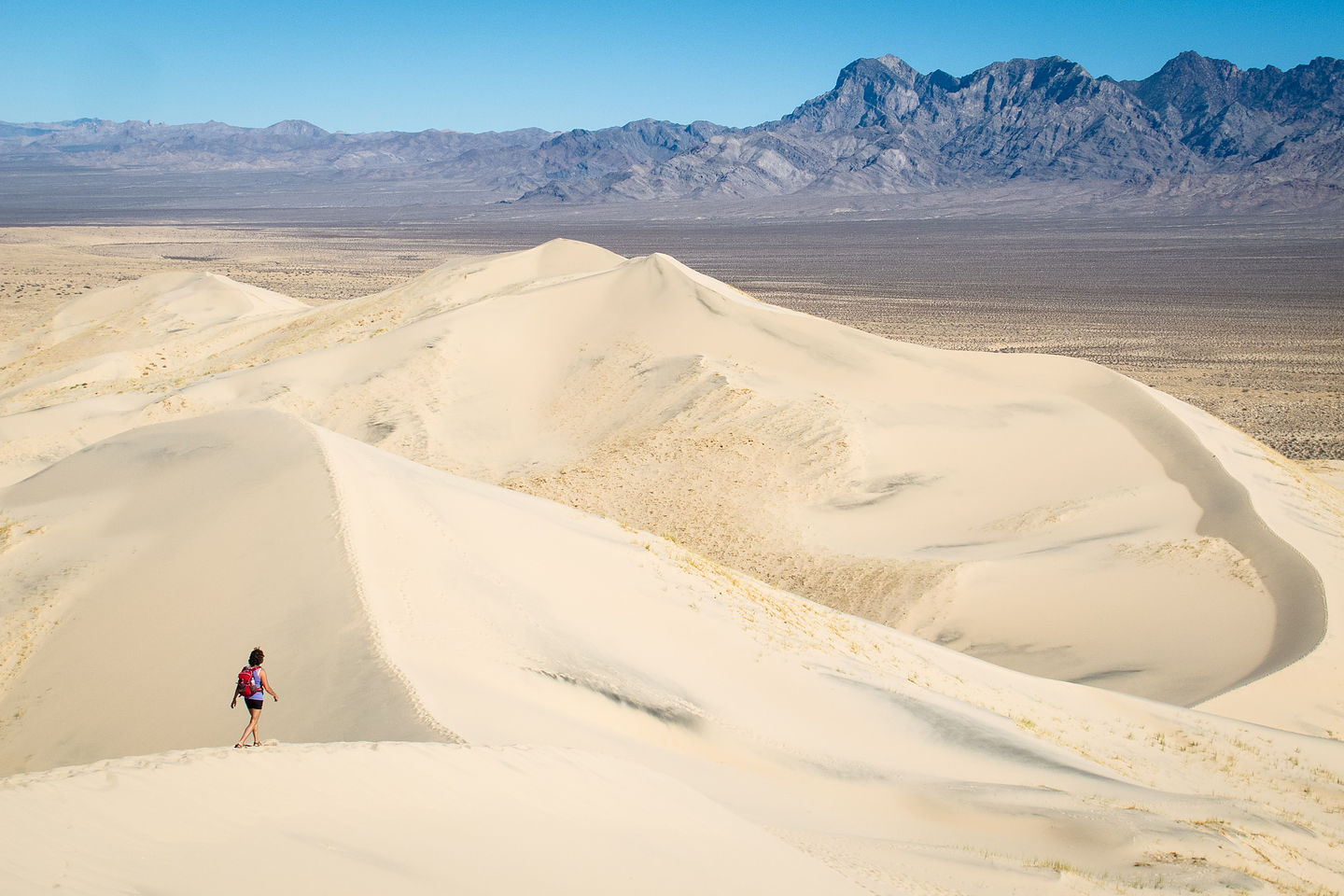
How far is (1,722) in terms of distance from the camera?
800 cm

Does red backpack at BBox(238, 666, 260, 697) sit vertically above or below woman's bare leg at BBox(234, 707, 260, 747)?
above

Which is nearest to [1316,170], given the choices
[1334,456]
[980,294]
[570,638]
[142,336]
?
[980,294]

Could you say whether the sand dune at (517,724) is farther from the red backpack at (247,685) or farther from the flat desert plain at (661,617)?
the red backpack at (247,685)

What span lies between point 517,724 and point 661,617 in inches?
136

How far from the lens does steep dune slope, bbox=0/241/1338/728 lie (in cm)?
1341

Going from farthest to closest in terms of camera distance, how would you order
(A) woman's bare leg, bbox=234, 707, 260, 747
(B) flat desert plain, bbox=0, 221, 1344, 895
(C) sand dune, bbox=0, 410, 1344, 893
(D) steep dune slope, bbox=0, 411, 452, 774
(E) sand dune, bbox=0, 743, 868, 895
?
1. (D) steep dune slope, bbox=0, 411, 452, 774
2. (A) woman's bare leg, bbox=234, 707, 260, 747
3. (B) flat desert plain, bbox=0, 221, 1344, 895
4. (C) sand dune, bbox=0, 410, 1344, 893
5. (E) sand dune, bbox=0, 743, 868, 895

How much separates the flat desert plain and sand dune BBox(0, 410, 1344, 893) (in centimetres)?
4

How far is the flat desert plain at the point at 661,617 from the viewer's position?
5480mm

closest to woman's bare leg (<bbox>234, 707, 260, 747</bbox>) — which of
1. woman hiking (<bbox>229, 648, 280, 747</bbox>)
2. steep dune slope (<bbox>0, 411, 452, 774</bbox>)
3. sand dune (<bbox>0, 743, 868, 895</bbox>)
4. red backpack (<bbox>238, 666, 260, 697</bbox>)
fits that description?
woman hiking (<bbox>229, 648, 280, 747</bbox>)

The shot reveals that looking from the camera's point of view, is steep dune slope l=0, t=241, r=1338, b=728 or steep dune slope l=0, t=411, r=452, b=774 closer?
steep dune slope l=0, t=411, r=452, b=774

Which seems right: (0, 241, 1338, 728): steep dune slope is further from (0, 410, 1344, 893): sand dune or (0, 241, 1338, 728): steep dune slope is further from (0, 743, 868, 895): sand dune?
(0, 743, 868, 895): sand dune

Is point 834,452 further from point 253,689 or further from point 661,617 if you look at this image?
point 253,689

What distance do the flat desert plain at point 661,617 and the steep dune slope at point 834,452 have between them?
0.09 meters

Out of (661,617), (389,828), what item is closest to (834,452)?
(661,617)
